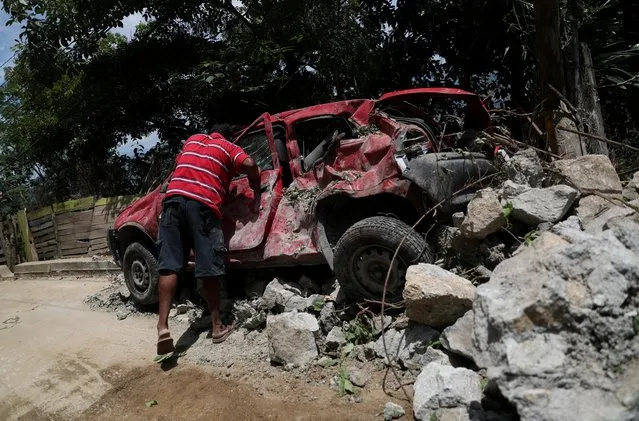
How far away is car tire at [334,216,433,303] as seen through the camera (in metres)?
3.18

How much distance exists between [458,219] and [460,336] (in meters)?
0.98

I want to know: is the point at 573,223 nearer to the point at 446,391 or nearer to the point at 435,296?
the point at 435,296

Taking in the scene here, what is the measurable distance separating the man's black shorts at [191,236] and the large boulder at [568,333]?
2415 mm

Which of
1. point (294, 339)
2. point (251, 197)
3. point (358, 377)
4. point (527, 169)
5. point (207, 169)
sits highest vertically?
point (207, 169)

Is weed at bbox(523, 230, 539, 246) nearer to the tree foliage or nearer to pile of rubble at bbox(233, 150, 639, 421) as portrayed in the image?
pile of rubble at bbox(233, 150, 639, 421)

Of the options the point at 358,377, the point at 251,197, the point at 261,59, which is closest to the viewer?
the point at 358,377

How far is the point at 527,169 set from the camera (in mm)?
3305

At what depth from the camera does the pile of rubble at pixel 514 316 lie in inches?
66.2

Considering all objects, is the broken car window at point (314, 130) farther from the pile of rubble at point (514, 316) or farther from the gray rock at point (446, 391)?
the gray rock at point (446, 391)

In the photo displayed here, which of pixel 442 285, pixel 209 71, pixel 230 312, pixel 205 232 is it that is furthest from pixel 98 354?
pixel 209 71

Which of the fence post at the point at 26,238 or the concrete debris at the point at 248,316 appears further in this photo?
the fence post at the point at 26,238

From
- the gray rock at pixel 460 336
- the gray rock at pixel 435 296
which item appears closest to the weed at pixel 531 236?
the gray rock at pixel 435 296

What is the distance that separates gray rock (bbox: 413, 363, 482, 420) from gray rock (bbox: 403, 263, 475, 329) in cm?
46

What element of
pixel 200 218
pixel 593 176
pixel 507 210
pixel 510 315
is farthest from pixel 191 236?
pixel 593 176
